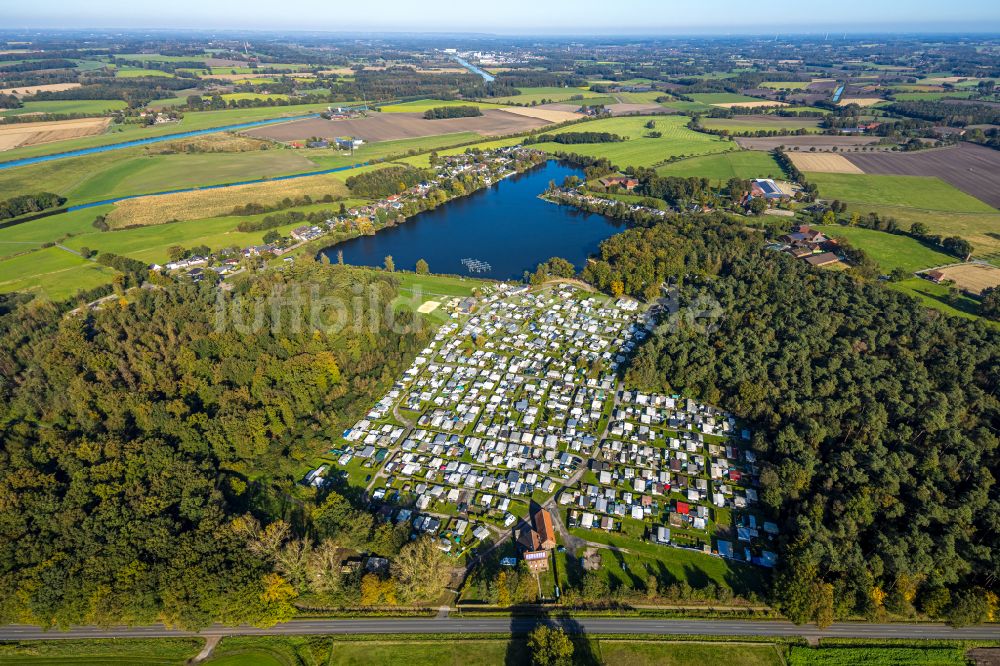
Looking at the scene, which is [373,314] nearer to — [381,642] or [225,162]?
[381,642]

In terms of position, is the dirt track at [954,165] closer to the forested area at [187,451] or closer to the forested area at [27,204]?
the forested area at [187,451]

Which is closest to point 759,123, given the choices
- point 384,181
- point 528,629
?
point 384,181

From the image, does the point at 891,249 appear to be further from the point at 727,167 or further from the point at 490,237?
the point at 490,237

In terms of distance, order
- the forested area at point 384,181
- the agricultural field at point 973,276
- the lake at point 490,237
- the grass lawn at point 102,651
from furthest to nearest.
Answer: the forested area at point 384,181 < the lake at point 490,237 < the agricultural field at point 973,276 < the grass lawn at point 102,651

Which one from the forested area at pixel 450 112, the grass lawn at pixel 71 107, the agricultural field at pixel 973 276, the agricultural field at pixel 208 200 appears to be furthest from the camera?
the forested area at pixel 450 112

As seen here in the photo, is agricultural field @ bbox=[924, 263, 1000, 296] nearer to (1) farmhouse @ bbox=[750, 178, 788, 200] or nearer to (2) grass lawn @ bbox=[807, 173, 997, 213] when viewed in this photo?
(2) grass lawn @ bbox=[807, 173, 997, 213]

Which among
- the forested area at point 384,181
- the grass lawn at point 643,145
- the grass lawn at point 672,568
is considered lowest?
the grass lawn at point 672,568

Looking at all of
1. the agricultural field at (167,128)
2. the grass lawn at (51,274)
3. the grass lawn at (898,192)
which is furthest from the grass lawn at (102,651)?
the agricultural field at (167,128)
